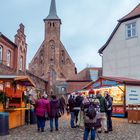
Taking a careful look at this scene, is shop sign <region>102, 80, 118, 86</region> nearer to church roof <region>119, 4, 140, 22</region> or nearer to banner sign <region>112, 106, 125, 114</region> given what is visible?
banner sign <region>112, 106, 125, 114</region>

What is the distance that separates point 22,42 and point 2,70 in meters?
8.97

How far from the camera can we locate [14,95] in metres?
17.2

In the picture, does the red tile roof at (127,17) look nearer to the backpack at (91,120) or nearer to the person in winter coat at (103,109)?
the person in winter coat at (103,109)

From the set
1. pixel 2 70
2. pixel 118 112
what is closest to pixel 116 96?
pixel 118 112

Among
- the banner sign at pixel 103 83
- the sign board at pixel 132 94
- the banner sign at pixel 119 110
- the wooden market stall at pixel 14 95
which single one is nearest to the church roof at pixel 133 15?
the banner sign at pixel 103 83

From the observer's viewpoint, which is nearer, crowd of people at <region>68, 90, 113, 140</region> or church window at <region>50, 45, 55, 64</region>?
crowd of people at <region>68, 90, 113, 140</region>

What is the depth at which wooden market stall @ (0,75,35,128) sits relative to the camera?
1584 centimetres

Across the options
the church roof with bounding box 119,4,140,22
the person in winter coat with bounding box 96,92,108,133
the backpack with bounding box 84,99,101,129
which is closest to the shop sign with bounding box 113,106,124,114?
the church roof with bounding box 119,4,140,22

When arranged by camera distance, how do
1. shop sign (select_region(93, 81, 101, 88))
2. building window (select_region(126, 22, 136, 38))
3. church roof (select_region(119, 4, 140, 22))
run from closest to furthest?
shop sign (select_region(93, 81, 101, 88)) < church roof (select_region(119, 4, 140, 22)) < building window (select_region(126, 22, 136, 38))

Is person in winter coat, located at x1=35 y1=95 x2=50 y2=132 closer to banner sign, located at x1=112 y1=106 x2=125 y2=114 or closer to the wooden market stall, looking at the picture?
the wooden market stall

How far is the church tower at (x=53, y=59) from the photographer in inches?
2914

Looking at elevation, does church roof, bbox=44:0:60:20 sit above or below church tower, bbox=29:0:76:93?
above

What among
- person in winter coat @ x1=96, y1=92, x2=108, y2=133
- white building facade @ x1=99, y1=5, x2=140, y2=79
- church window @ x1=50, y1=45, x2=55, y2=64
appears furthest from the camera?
church window @ x1=50, y1=45, x2=55, y2=64

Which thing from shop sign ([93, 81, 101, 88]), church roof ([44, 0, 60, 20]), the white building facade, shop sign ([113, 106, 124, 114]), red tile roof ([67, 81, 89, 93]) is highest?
Result: church roof ([44, 0, 60, 20])
